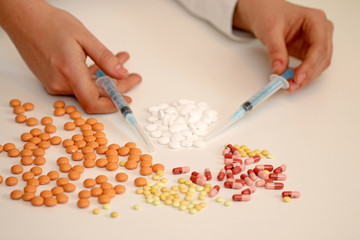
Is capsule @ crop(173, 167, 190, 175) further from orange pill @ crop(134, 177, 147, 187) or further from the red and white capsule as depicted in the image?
the red and white capsule

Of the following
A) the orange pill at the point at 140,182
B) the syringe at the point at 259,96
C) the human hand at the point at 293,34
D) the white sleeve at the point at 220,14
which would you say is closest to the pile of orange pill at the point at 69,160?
the orange pill at the point at 140,182

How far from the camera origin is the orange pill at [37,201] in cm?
99

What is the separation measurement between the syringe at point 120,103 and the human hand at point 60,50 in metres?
0.02

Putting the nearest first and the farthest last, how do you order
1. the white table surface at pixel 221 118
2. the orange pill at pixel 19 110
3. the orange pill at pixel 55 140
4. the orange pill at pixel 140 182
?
the white table surface at pixel 221 118 → the orange pill at pixel 140 182 → the orange pill at pixel 55 140 → the orange pill at pixel 19 110

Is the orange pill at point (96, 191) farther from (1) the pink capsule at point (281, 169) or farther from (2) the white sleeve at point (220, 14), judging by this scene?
Answer: (2) the white sleeve at point (220, 14)

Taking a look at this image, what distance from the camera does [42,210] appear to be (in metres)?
0.98

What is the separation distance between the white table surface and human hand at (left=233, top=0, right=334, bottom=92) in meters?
0.09

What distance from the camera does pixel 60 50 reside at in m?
1.26

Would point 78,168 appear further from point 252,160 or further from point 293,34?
point 293,34

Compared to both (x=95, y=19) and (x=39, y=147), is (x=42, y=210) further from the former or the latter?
(x=95, y=19)

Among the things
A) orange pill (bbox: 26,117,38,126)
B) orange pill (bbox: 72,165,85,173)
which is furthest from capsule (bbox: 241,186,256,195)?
orange pill (bbox: 26,117,38,126)

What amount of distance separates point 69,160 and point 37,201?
6.8 inches

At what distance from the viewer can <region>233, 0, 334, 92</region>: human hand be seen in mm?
1382

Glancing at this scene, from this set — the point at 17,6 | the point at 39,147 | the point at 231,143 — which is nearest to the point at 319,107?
the point at 231,143
